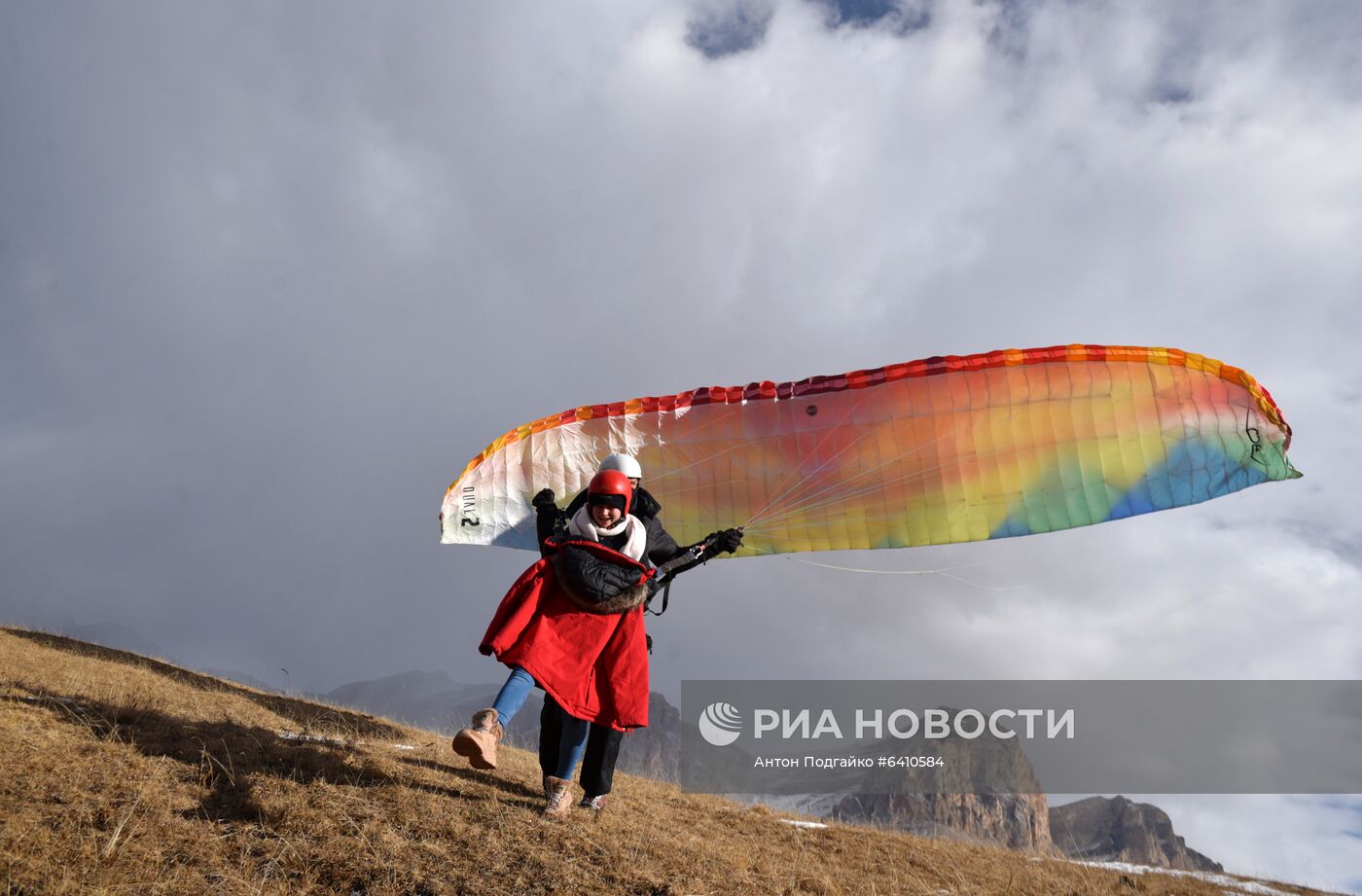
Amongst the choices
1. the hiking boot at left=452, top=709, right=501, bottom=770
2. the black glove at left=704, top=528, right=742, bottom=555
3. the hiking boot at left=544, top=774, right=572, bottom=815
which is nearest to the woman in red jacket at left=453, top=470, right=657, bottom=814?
the hiking boot at left=544, top=774, right=572, bottom=815

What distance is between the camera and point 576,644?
248 inches

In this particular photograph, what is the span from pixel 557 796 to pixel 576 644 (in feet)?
3.63

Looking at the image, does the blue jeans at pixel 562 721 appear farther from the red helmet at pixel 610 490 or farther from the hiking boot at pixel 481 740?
the red helmet at pixel 610 490

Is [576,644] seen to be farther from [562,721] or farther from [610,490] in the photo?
[610,490]

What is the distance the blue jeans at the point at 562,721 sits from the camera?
5809 millimetres

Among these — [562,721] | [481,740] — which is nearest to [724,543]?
[562,721]

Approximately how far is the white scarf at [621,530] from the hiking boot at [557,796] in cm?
176

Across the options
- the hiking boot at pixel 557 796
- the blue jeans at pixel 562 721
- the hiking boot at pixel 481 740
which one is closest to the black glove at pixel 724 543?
the blue jeans at pixel 562 721

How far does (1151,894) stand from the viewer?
7824 mm

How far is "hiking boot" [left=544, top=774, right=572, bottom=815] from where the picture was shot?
6.09 m

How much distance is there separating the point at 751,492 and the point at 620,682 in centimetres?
568

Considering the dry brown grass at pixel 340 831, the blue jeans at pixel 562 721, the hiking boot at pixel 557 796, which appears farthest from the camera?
the hiking boot at pixel 557 796

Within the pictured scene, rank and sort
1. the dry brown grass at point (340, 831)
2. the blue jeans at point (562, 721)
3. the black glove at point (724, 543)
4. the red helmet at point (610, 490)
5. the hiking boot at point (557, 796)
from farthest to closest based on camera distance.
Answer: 1. the black glove at point (724, 543)
2. the red helmet at point (610, 490)
3. the hiking boot at point (557, 796)
4. the blue jeans at point (562, 721)
5. the dry brown grass at point (340, 831)

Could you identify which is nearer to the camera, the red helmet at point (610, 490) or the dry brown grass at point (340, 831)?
the dry brown grass at point (340, 831)
